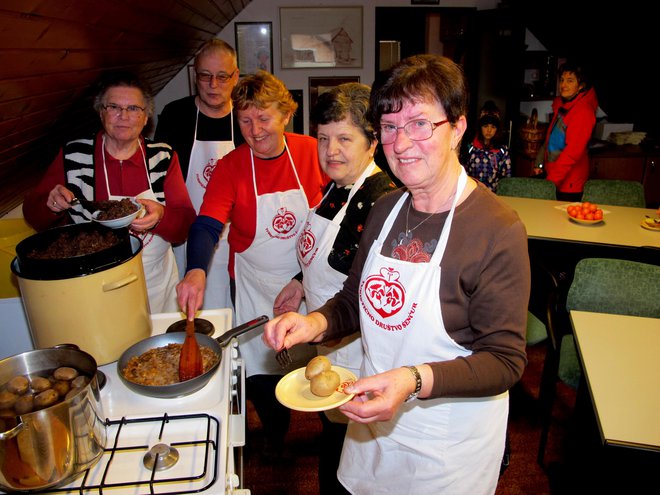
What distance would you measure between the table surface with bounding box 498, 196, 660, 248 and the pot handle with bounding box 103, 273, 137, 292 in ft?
7.53

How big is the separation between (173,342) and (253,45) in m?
4.64

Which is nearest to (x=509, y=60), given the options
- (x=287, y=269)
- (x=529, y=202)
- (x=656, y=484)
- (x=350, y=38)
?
(x=350, y=38)

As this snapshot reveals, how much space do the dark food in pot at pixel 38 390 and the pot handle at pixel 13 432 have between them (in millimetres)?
61

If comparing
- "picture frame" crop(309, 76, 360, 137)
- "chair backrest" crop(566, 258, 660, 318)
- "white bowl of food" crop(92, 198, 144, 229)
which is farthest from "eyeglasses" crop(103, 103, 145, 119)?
"picture frame" crop(309, 76, 360, 137)

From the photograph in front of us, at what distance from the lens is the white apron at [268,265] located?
209 cm

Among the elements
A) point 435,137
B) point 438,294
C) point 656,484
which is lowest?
point 656,484

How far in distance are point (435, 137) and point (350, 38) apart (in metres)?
4.71

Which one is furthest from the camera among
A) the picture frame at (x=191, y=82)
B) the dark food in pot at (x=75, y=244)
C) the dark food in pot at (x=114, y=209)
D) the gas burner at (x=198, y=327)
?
the picture frame at (x=191, y=82)

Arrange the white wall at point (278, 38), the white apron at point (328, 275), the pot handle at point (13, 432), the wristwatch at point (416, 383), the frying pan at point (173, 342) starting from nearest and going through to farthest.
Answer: the pot handle at point (13, 432) < the wristwatch at point (416, 383) < the frying pan at point (173, 342) < the white apron at point (328, 275) < the white wall at point (278, 38)

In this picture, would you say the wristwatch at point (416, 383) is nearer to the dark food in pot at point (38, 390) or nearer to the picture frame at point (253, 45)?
the dark food in pot at point (38, 390)

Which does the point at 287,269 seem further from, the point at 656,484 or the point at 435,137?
the point at 656,484

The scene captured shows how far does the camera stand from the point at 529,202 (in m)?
3.62

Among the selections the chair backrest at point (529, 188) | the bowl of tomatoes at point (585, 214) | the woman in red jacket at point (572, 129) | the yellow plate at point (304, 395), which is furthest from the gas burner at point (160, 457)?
the woman in red jacket at point (572, 129)

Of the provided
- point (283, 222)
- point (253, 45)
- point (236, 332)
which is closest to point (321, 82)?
point (253, 45)
